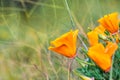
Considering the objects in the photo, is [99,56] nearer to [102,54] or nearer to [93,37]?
[102,54]

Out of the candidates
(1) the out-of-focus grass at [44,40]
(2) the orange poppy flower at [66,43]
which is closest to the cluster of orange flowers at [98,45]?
(2) the orange poppy flower at [66,43]

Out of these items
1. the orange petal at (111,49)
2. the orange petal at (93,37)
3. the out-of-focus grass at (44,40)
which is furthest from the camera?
the out-of-focus grass at (44,40)

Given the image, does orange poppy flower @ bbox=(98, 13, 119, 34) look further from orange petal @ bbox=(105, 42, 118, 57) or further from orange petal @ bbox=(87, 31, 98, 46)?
orange petal @ bbox=(105, 42, 118, 57)

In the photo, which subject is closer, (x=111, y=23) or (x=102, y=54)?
(x=102, y=54)

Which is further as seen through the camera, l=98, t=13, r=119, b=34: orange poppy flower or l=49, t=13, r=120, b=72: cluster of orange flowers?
l=98, t=13, r=119, b=34: orange poppy flower

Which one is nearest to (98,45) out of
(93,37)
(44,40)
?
(93,37)

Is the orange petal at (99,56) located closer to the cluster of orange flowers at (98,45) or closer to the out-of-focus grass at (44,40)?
the cluster of orange flowers at (98,45)

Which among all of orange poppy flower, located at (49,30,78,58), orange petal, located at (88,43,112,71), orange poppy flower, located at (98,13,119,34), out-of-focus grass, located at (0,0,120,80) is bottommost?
out-of-focus grass, located at (0,0,120,80)

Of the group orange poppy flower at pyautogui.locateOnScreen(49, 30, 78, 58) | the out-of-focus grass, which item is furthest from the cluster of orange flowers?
the out-of-focus grass

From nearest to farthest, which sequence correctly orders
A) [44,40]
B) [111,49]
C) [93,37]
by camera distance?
[111,49], [93,37], [44,40]
